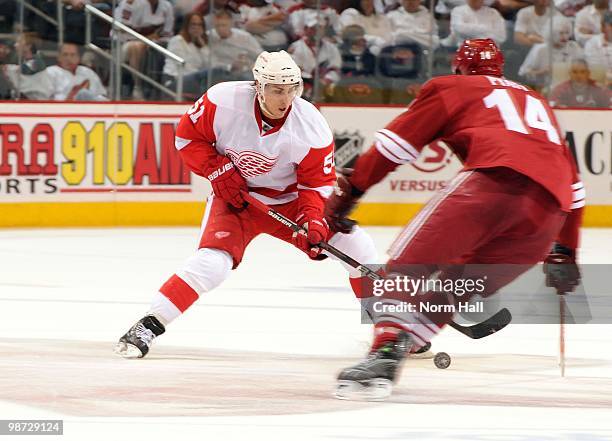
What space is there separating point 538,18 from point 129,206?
11.4ft

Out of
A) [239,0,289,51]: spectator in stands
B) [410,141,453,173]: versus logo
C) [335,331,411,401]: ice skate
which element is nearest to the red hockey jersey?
[335,331,411,401]: ice skate

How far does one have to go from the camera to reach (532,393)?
4176mm

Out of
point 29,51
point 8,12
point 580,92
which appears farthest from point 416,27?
point 8,12

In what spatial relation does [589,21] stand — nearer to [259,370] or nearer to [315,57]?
[315,57]

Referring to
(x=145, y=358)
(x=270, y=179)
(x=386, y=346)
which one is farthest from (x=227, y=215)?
(x=386, y=346)

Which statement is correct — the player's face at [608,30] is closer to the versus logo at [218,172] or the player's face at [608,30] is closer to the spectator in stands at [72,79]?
the spectator in stands at [72,79]

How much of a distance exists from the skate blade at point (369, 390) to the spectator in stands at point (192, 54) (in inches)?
264

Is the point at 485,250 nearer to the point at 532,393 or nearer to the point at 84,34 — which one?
the point at 532,393

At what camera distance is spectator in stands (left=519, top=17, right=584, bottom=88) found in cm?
1072

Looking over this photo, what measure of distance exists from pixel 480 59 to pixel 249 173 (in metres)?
1.19

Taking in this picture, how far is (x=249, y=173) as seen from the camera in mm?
5066

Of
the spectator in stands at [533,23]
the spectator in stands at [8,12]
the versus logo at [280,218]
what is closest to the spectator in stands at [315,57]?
the spectator in stands at [533,23]

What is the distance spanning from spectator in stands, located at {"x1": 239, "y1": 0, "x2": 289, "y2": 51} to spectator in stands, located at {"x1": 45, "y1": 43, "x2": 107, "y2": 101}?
130 cm

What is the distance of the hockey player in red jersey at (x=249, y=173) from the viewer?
484 cm
